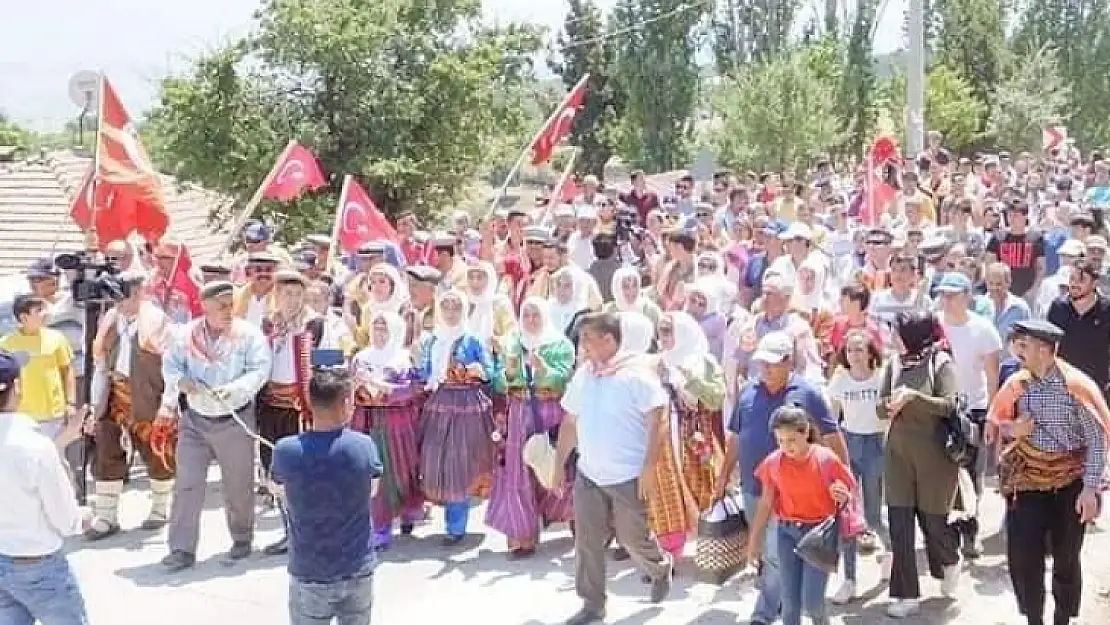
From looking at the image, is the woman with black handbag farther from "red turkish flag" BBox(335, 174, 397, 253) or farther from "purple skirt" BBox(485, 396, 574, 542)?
"red turkish flag" BBox(335, 174, 397, 253)

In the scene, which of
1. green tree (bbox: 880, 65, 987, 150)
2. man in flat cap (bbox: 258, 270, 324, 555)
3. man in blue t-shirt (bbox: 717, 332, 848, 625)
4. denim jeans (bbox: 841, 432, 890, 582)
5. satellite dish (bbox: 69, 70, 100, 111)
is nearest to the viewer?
→ man in blue t-shirt (bbox: 717, 332, 848, 625)

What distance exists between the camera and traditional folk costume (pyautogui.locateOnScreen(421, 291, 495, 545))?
8.12m

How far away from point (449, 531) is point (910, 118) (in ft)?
52.6

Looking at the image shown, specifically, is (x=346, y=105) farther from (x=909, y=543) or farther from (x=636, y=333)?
(x=909, y=543)

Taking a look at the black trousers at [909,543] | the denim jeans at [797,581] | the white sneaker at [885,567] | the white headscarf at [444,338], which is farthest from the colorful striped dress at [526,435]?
the denim jeans at [797,581]

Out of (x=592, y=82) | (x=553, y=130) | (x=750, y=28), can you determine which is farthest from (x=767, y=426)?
(x=750, y=28)

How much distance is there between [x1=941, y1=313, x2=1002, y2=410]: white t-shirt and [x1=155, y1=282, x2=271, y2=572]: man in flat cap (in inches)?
157

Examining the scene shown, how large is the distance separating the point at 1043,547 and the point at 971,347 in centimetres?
141

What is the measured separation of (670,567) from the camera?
276 inches

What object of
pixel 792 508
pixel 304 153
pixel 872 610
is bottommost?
pixel 872 610

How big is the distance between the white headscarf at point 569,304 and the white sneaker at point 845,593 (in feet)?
8.41

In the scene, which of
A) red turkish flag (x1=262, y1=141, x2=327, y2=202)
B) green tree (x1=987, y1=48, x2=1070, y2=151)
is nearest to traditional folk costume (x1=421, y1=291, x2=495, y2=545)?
red turkish flag (x1=262, y1=141, x2=327, y2=202)

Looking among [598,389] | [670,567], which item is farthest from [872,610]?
[598,389]

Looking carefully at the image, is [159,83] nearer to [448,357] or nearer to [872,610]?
[448,357]
